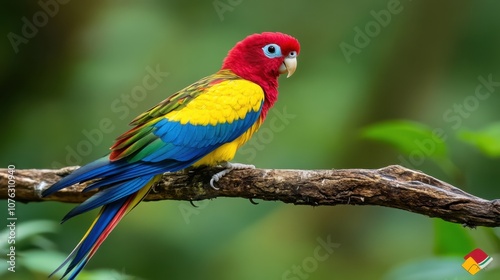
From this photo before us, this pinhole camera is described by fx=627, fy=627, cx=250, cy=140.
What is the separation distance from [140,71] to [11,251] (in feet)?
10.5

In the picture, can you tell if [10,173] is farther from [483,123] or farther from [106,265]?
[483,123]

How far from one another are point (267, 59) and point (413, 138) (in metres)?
1.12

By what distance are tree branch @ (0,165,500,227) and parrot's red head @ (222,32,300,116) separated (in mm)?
630

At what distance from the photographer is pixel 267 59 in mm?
3523

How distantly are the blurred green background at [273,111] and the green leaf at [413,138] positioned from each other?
2185 mm

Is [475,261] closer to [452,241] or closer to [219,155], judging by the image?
[452,241]

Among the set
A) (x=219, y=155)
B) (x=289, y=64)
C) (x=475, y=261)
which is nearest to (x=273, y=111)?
(x=289, y=64)

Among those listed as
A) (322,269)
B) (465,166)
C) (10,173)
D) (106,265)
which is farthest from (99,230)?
(465,166)

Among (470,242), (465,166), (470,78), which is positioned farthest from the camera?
(470,78)

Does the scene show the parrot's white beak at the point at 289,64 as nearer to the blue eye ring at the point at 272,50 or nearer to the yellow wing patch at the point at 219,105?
the blue eye ring at the point at 272,50

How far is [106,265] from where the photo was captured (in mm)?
5156

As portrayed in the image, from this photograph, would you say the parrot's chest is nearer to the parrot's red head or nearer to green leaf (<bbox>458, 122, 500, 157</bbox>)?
the parrot's red head

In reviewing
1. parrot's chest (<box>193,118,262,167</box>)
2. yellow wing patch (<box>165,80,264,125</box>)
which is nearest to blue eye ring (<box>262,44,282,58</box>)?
yellow wing patch (<box>165,80,264,125</box>)

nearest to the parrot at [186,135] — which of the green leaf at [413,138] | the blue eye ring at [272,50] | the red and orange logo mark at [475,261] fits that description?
the blue eye ring at [272,50]
